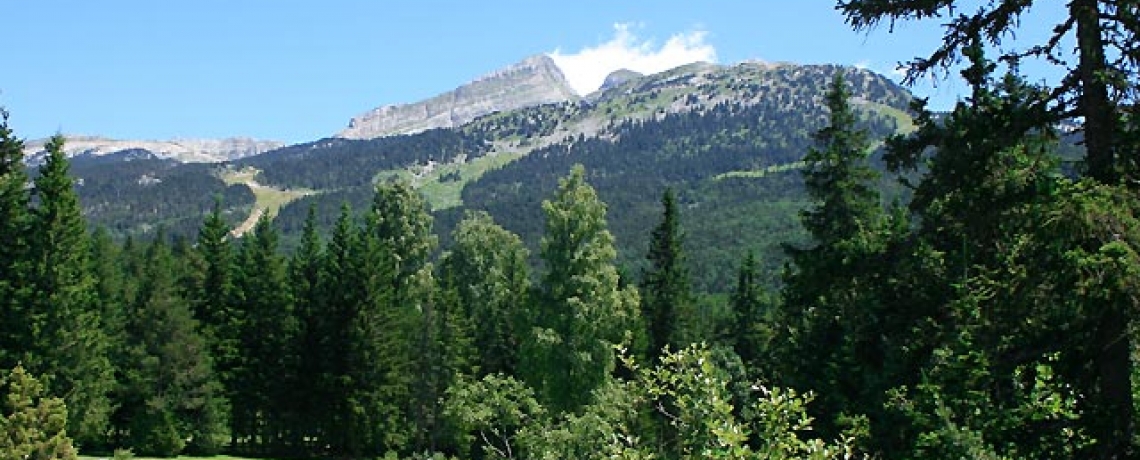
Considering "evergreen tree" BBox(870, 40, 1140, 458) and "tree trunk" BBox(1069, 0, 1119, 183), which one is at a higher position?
"tree trunk" BBox(1069, 0, 1119, 183)

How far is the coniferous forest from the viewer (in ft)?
31.6

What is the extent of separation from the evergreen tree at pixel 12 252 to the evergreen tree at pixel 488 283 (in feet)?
73.2

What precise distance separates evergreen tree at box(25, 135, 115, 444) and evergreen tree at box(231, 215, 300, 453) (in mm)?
13896

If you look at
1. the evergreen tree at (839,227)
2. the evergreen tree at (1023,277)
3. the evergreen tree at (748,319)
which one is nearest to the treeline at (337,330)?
the evergreen tree at (839,227)

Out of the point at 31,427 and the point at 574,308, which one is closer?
the point at 31,427

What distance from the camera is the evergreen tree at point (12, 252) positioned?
3909 centimetres

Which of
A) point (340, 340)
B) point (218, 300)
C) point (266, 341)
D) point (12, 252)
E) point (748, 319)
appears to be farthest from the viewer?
point (748, 319)

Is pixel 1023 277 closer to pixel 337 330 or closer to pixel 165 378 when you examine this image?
pixel 337 330

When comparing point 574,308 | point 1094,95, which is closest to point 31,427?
point 574,308

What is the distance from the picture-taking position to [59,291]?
39.9m

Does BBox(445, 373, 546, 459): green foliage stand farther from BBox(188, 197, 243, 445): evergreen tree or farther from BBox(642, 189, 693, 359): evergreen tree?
BBox(188, 197, 243, 445): evergreen tree

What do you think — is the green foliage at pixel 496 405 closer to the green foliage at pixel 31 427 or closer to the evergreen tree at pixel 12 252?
the green foliage at pixel 31 427

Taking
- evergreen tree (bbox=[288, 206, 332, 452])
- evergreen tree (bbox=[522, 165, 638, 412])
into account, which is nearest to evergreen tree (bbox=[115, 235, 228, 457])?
evergreen tree (bbox=[288, 206, 332, 452])

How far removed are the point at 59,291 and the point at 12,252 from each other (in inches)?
93.7
